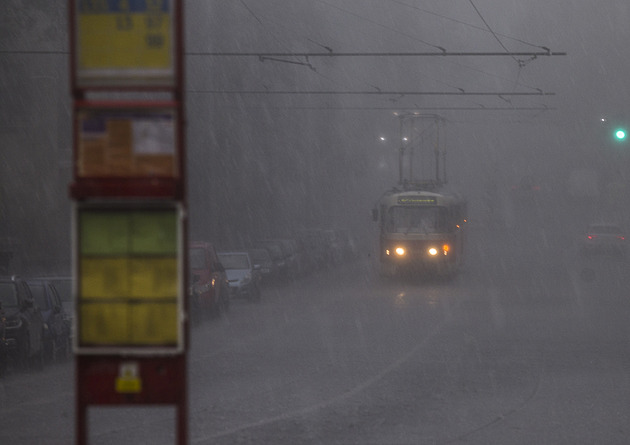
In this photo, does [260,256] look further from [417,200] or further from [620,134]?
[620,134]

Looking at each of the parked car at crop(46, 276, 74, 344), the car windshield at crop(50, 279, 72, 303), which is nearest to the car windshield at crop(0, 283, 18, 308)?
the parked car at crop(46, 276, 74, 344)

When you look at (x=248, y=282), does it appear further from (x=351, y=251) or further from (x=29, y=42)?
(x=351, y=251)

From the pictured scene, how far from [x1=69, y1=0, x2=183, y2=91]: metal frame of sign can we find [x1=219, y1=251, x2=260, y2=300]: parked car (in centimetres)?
2560

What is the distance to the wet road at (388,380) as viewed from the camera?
9.94 meters

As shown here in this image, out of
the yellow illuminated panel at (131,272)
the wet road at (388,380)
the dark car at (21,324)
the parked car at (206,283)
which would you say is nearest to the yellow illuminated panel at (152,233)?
the yellow illuminated panel at (131,272)

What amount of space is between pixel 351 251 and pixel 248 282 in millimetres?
29987

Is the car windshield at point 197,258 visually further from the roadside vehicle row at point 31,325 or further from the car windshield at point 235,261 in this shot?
the roadside vehicle row at point 31,325

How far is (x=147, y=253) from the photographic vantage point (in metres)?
4.22

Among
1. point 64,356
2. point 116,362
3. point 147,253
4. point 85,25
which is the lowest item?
point 64,356

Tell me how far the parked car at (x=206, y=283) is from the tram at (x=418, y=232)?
35.2 feet

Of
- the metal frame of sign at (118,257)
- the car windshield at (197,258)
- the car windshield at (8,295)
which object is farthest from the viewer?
the car windshield at (197,258)

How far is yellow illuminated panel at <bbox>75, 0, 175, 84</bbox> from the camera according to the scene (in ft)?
14.2

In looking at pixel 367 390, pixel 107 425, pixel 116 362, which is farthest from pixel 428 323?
pixel 116 362

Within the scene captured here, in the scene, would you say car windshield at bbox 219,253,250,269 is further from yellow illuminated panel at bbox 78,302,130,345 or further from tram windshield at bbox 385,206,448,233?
yellow illuminated panel at bbox 78,302,130,345
